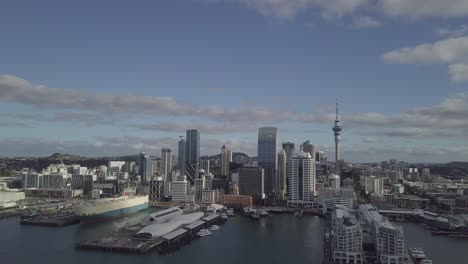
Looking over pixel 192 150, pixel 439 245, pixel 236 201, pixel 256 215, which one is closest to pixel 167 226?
pixel 256 215

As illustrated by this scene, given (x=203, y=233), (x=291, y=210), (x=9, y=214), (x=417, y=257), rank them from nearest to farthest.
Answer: (x=417, y=257) → (x=203, y=233) → (x=9, y=214) → (x=291, y=210)

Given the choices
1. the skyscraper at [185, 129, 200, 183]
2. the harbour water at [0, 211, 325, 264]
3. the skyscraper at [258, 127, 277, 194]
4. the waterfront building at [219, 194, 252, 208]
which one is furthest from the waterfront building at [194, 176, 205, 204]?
the skyscraper at [185, 129, 200, 183]

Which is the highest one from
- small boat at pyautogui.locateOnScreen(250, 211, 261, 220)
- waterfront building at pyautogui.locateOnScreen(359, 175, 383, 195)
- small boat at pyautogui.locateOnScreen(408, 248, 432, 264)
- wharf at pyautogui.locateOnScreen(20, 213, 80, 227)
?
waterfront building at pyautogui.locateOnScreen(359, 175, 383, 195)

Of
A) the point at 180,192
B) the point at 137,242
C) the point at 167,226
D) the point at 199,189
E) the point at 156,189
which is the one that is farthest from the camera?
the point at 156,189

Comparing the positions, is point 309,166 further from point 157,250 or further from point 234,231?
point 157,250

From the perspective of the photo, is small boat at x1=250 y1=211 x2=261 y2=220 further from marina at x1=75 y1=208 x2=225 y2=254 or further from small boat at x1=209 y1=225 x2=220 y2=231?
marina at x1=75 y1=208 x2=225 y2=254

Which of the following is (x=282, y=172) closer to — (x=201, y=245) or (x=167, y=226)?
(x=167, y=226)

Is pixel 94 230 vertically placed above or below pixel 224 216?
below
